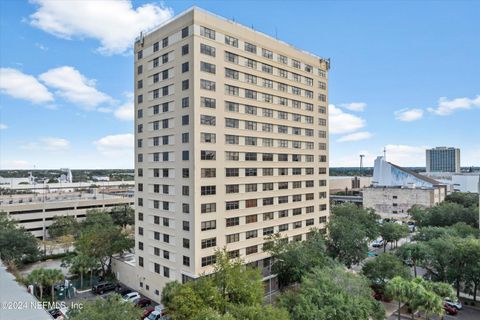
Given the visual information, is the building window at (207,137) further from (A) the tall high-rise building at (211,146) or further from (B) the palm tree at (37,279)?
(B) the palm tree at (37,279)

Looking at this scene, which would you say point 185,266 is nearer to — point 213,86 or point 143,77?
point 213,86

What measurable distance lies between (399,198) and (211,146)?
89662 mm

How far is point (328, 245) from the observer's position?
47.2 m

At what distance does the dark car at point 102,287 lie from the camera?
45.1 m

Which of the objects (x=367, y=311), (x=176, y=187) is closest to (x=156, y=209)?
(x=176, y=187)

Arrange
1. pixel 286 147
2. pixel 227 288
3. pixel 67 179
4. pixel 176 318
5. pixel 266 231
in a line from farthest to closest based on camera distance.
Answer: pixel 67 179
pixel 286 147
pixel 266 231
pixel 227 288
pixel 176 318

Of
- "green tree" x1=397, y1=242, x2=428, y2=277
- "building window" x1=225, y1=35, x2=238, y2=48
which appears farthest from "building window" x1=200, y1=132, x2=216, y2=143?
"green tree" x1=397, y1=242, x2=428, y2=277

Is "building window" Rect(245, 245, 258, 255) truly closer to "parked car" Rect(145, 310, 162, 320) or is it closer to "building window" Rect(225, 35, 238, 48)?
"parked car" Rect(145, 310, 162, 320)

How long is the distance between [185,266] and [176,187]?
9.79 meters

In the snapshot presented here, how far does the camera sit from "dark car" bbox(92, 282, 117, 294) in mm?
45125

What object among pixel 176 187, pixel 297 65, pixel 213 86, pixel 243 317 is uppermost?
pixel 297 65

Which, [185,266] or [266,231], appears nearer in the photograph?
[185,266]

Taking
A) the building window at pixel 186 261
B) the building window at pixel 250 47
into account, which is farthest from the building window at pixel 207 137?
the building window at pixel 186 261

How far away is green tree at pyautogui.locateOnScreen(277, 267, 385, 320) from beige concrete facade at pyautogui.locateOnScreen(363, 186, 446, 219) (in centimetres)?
8540
